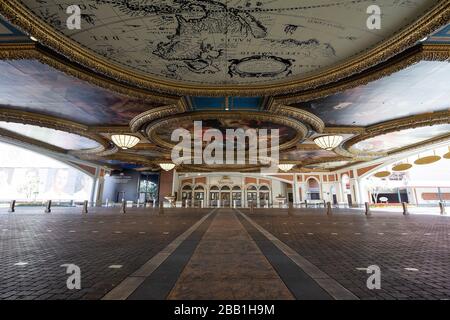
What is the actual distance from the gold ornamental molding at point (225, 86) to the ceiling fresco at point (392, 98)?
1.81 metres

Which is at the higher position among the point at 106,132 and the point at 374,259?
the point at 106,132

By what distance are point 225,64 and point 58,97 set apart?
6.63 meters

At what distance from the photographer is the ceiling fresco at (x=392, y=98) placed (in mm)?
7130

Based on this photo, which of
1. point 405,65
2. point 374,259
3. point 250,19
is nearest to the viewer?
point 374,259

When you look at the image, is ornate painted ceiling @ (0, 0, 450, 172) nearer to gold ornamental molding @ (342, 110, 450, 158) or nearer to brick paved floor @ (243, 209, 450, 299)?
gold ornamental molding @ (342, 110, 450, 158)

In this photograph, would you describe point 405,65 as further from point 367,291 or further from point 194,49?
point 367,291

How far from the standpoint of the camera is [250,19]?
4.65 m

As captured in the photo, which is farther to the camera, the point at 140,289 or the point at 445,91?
the point at 445,91

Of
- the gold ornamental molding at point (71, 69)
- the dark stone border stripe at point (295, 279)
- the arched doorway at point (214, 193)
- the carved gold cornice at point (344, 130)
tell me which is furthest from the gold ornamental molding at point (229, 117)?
the arched doorway at point (214, 193)

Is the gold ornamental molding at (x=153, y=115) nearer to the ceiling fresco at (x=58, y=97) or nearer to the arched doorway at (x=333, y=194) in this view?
the ceiling fresco at (x=58, y=97)

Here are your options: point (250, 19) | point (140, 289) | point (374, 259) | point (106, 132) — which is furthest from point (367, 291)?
point (106, 132)

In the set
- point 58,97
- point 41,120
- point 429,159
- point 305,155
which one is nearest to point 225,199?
point 305,155

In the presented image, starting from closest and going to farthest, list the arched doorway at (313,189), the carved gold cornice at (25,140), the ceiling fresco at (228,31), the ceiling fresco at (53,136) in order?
1. the ceiling fresco at (228,31)
2. the ceiling fresco at (53,136)
3. the carved gold cornice at (25,140)
4. the arched doorway at (313,189)
